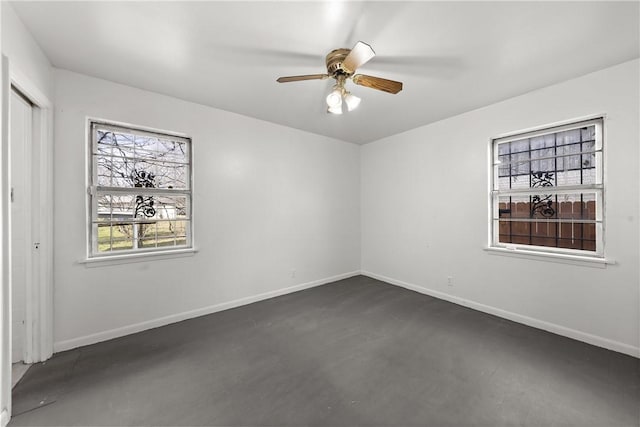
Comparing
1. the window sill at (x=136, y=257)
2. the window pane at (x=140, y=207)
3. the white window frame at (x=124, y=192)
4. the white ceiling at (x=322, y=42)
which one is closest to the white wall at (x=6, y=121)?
the white ceiling at (x=322, y=42)

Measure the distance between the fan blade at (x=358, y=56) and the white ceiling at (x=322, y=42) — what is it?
22 cm

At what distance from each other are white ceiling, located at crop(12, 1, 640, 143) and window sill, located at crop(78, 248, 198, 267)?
177cm

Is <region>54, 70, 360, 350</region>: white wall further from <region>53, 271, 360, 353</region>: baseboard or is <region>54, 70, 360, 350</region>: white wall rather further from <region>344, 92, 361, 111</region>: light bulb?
<region>344, 92, 361, 111</region>: light bulb

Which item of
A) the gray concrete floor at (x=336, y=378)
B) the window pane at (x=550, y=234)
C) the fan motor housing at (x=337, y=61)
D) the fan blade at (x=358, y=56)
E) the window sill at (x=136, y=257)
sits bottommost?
the gray concrete floor at (x=336, y=378)

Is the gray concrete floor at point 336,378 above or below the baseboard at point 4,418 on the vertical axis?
below

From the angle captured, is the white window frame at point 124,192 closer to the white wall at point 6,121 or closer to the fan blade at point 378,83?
the white wall at point 6,121

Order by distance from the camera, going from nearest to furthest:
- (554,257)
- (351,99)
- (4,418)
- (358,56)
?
1. (4,418)
2. (358,56)
3. (351,99)
4. (554,257)

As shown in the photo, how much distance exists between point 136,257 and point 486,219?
4.12 metres

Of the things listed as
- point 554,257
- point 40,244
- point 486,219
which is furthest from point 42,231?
point 554,257

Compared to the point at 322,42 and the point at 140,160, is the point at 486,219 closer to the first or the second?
the point at 322,42

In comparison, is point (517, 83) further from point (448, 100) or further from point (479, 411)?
point (479, 411)

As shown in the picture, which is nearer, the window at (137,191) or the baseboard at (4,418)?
the baseboard at (4,418)

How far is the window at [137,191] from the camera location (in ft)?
8.11

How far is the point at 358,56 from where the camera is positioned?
165 cm
